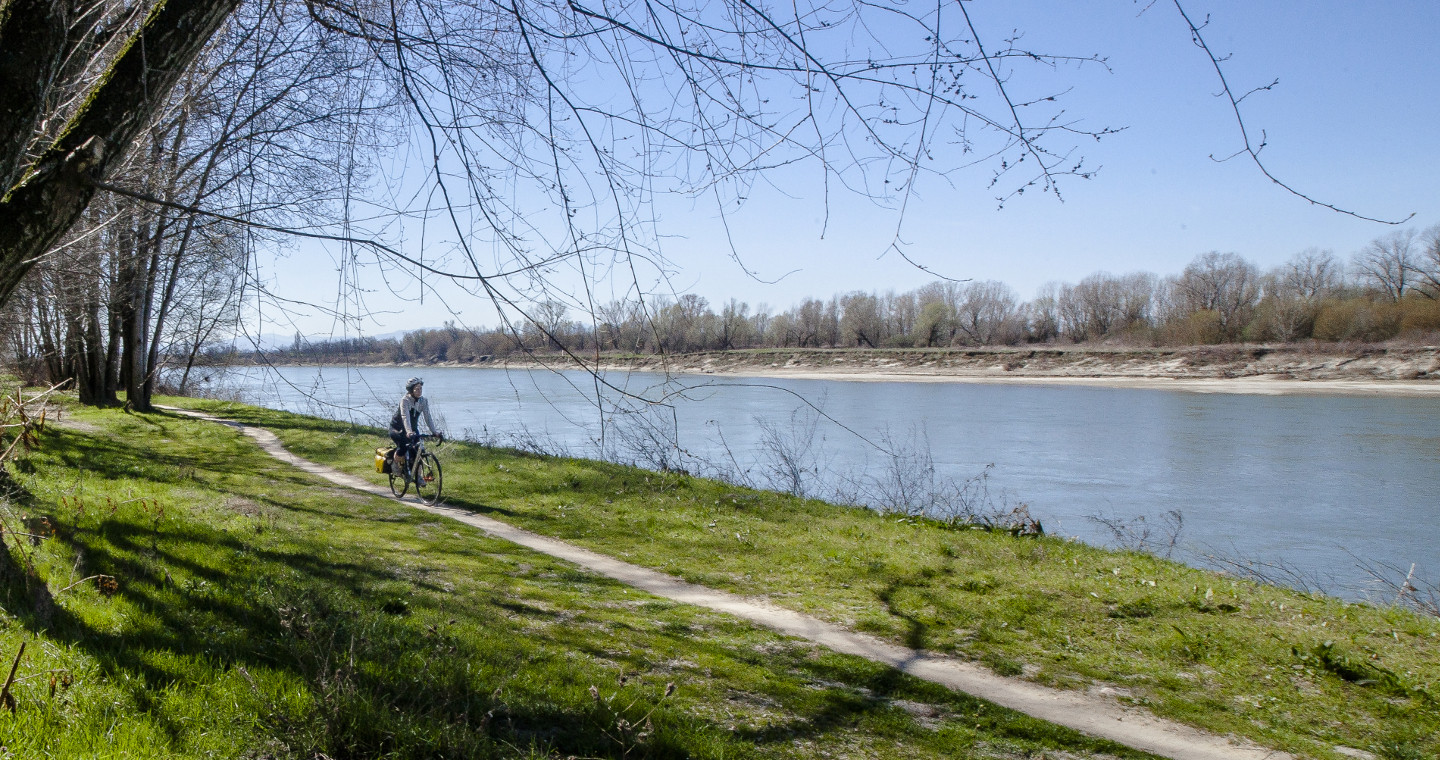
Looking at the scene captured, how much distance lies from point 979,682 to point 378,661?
12.3 feet

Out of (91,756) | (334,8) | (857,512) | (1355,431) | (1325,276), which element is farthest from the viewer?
(1325,276)

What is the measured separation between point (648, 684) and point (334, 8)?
12.5ft

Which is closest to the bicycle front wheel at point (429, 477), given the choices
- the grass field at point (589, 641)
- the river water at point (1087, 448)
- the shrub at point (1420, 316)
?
the grass field at point (589, 641)

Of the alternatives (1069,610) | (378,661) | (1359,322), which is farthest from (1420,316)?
(378,661)

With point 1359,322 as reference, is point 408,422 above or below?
below

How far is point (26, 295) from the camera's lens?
11570 millimetres

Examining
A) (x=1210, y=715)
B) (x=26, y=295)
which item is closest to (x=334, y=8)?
(x=1210, y=715)

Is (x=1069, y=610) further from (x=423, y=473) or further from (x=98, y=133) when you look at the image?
(x=423, y=473)

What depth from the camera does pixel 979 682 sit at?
562 centimetres

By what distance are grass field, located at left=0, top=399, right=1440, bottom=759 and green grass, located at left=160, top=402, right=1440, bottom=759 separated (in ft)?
0.10

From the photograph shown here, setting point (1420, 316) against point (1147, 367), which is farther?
Answer: point (1147, 367)

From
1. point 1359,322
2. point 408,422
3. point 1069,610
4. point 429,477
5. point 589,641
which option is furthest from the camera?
point 1359,322

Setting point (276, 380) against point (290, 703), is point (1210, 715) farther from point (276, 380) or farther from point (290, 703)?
point (276, 380)

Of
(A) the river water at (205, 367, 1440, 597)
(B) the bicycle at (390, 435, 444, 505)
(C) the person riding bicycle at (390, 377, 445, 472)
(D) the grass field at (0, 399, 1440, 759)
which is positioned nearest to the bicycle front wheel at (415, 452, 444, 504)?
(B) the bicycle at (390, 435, 444, 505)
